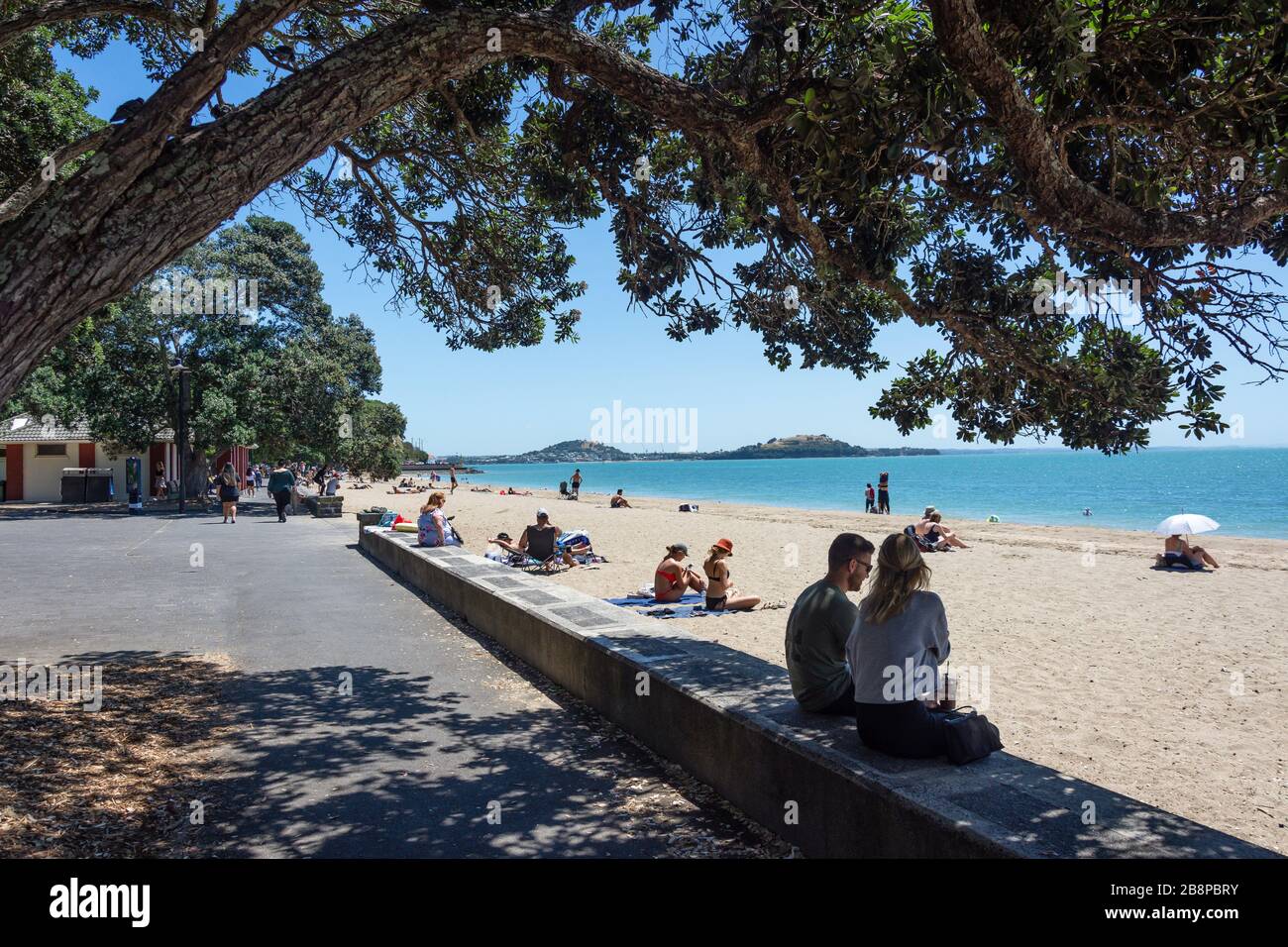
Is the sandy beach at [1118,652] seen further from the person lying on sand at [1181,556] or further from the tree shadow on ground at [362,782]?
the tree shadow on ground at [362,782]

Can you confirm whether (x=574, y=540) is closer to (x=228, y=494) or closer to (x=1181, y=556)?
(x=1181, y=556)

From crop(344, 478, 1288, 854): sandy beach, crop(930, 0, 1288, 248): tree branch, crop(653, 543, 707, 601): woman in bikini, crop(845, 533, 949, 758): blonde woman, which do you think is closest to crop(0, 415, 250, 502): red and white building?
crop(344, 478, 1288, 854): sandy beach

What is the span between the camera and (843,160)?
5.34 m

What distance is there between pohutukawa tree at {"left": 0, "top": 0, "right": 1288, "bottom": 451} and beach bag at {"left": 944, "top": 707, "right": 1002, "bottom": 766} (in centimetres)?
275

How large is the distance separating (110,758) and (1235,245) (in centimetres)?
738

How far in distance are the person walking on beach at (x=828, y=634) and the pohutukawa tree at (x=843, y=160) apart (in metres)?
2.06

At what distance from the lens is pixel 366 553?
51.4ft

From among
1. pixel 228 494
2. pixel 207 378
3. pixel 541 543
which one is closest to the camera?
pixel 541 543

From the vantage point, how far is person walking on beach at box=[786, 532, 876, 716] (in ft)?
13.5

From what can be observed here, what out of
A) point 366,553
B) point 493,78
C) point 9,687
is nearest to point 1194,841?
point 9,687

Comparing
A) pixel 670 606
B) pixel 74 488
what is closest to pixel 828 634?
pixel 670 606

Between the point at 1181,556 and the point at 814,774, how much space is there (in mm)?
14926
